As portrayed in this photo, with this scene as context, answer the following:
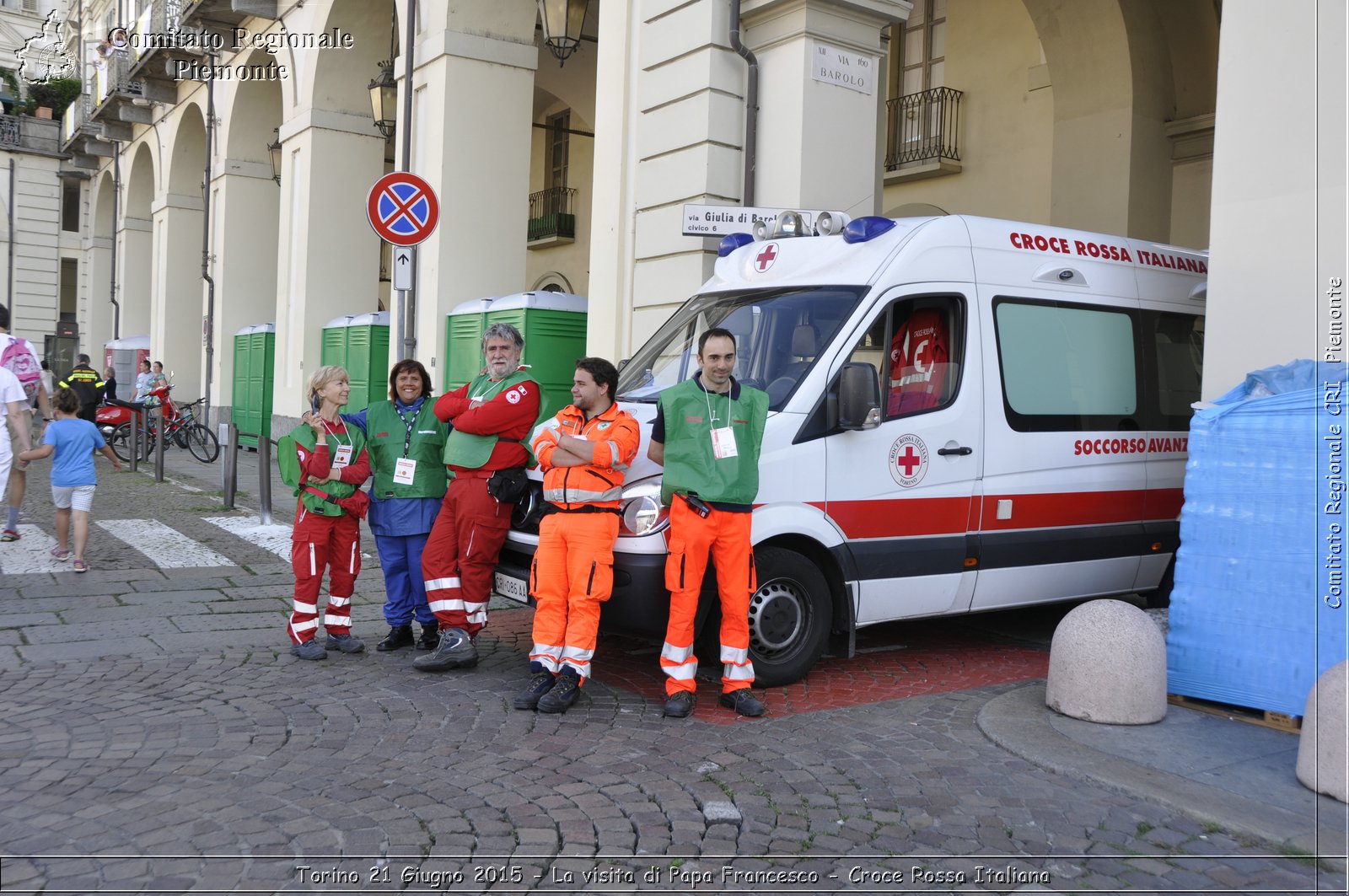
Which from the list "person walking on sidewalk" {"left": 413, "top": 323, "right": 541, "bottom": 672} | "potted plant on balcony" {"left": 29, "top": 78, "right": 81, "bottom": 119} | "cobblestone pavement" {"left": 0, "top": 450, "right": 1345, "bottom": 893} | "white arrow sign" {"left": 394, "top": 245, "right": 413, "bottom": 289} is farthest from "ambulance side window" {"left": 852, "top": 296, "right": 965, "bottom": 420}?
"potted plant on balcony" {"left": 29, "top": 78, "right": 81, "bottom": 119}

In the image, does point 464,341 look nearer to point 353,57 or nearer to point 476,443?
point 353,57

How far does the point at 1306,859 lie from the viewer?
3873 millimetres

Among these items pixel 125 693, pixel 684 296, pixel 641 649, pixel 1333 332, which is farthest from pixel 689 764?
pixel 684 296

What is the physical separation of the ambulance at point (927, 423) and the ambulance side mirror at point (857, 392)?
0.01 meters

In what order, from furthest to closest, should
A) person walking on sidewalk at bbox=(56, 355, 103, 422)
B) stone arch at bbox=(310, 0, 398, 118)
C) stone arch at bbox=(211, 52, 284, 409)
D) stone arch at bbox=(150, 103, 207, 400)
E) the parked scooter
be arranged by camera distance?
stone arch at bbox=(150, 103, 207, 400) → stone arch at bbox=(211, 52, 284, 409) → the parked scooter → person walking on sidewalk at bbox=(56, 355, 103, 422) → stone arch at bbox=(310, 0, 398, 118)

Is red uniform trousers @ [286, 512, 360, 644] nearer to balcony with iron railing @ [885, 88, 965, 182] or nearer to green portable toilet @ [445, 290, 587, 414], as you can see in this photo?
green portable toilet @ [445, 290, 587, 414]

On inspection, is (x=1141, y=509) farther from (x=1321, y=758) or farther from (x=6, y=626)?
(x=6, y=626)

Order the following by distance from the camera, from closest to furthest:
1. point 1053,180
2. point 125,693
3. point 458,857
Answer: point 458,857 < point 125,693 < point 1053,180

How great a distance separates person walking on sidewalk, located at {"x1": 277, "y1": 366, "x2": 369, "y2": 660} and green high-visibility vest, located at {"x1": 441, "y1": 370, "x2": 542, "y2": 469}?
61 cm

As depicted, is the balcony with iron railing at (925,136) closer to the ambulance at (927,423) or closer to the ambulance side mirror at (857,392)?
the ambulance at (927,423)

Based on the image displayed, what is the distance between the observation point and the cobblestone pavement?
3.69 meters

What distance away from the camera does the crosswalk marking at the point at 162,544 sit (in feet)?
30.2

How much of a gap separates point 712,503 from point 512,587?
1333mm

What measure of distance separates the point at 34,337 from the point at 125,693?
42326 mm
